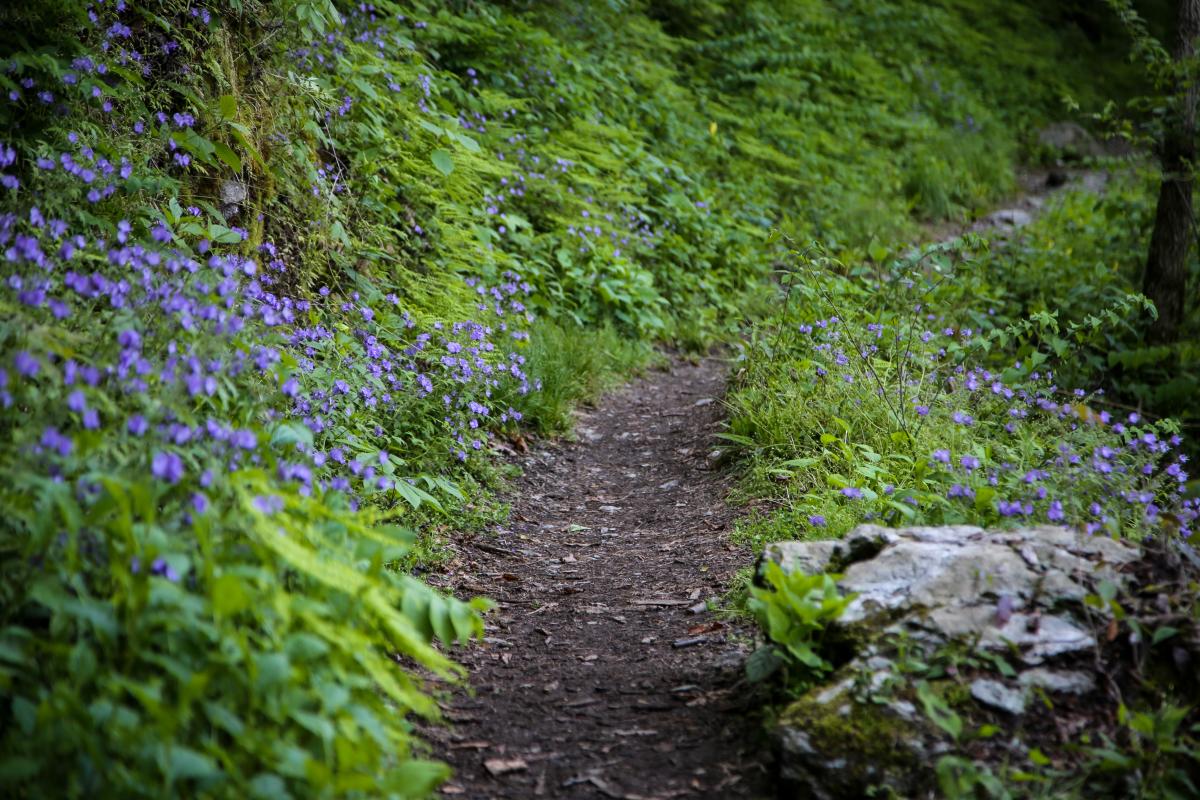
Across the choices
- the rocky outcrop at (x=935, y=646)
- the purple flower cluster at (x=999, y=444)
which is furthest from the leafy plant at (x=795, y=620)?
the purple flower cluster at (x=999, y=444)

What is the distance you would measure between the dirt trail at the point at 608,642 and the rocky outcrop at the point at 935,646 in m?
0.28

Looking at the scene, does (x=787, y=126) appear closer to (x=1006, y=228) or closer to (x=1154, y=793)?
(x=1006, y=228)

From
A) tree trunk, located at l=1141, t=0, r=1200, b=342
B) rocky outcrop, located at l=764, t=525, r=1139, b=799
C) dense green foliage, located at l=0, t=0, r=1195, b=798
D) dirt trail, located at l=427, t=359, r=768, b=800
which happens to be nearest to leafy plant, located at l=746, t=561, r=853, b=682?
rocky outcrop, located at l=764, t=525, r=1139, b=799

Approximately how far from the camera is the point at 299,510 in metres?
2.36

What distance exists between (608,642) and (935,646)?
1.30m

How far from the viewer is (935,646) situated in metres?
2.48

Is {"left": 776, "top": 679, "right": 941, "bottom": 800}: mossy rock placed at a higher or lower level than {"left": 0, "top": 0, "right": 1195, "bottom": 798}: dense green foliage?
lower

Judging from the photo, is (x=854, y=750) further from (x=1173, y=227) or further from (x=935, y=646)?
(x=1173, y=227)

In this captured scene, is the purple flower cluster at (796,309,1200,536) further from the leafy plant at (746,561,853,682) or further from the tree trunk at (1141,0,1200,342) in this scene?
the tree trunk at (1141,0,1200,342)

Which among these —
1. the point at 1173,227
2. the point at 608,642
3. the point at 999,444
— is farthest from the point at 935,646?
the point at 1173,227

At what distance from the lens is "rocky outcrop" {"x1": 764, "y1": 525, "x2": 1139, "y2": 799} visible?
2285mm

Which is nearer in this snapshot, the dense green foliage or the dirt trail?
the dense green foliage

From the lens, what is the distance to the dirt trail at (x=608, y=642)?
8.35 feet

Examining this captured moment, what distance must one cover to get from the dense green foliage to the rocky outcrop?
0.64m
